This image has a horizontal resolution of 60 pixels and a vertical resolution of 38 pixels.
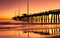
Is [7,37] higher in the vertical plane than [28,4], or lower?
lower

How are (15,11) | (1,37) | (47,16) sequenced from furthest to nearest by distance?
(47,16) → (15,11) → (1,37)

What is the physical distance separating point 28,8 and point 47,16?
14.8 meters

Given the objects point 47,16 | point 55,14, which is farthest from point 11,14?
point 47,16

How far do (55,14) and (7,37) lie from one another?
1987cm

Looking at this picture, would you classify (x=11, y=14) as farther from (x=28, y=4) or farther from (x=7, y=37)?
(x=7, y=37)

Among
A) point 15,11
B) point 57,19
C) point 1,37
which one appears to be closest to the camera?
point 1,37

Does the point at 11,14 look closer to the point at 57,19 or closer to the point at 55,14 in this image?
the point at 57,19

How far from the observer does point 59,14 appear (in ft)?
83.2

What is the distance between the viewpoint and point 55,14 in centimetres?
2680

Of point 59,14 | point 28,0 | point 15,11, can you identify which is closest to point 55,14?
point 59,14

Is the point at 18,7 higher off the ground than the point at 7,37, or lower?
higher

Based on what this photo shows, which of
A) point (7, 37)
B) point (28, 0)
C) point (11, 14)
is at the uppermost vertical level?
point (28, 0)

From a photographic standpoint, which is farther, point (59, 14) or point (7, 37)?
point (59, 14)

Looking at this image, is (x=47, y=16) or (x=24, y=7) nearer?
(x=24, y=7)
